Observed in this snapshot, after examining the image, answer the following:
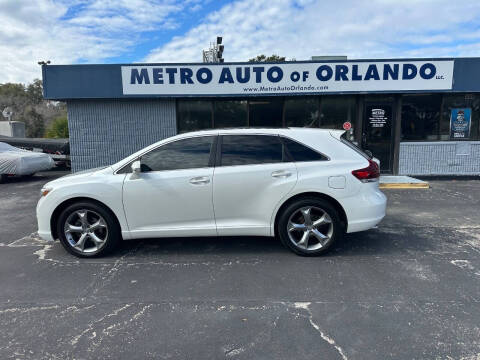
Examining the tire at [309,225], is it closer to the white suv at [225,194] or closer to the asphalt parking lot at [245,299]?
the white suv at [225,194]

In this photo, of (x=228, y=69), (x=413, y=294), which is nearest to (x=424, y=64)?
(x=228, y=69)

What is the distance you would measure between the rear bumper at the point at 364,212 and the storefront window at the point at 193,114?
722 cm

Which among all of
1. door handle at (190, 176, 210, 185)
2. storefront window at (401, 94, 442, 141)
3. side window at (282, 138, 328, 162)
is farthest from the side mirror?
storefront window at (401, 94, 442, 141)

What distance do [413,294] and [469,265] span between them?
125 centimetres

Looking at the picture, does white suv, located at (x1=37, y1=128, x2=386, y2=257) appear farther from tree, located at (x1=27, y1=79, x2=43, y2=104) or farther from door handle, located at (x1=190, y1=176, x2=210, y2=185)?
tree, located at (x1=27, y1=79, x2=43, y2=104)

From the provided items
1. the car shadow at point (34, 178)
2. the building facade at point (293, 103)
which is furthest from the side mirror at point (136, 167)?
the car shadow at point (34, 178)

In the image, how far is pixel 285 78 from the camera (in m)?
9.73

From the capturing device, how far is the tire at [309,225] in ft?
14.0

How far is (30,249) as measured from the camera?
4875mm

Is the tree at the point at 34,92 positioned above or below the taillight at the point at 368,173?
above

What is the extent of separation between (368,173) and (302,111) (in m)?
6.67

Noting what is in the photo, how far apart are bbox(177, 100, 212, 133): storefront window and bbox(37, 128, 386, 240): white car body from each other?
257 inches

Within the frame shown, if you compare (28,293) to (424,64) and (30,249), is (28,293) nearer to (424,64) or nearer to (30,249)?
(30,249)

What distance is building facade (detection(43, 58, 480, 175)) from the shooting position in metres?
9.67
